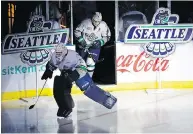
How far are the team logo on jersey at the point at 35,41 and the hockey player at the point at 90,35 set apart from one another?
393 mm

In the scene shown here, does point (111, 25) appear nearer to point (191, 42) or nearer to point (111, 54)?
point (111, 54)

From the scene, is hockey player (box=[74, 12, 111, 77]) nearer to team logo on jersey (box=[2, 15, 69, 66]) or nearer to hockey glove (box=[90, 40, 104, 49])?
hockey glove (box=[90, 40, 104, 49])

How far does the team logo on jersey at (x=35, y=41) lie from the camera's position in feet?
28.2

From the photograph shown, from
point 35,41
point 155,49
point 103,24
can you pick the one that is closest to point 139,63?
point 155,49

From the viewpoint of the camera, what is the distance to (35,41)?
28.5ft

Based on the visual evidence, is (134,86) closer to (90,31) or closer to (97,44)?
(97,44)

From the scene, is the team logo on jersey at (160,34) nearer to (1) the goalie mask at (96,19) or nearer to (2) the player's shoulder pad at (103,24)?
(2) the player's shoulder pad at (103,24)

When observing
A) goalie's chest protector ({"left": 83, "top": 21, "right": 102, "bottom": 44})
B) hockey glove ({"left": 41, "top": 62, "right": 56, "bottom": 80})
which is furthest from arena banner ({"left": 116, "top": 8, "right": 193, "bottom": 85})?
hockey glove ({"left": 41, "top": 62, "right": 56, "bottom": 80})

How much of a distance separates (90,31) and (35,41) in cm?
113

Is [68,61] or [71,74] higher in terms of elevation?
[68,61]

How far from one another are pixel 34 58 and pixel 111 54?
188cm

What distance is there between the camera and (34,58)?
28.8 ft

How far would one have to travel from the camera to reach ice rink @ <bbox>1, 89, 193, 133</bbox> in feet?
20.6

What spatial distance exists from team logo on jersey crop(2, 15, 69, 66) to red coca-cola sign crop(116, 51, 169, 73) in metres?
1.46
